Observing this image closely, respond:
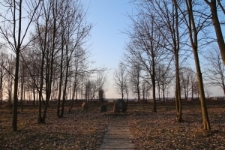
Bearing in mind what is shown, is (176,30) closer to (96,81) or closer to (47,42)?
(47,42)

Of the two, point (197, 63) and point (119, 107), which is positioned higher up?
point (197, 63)

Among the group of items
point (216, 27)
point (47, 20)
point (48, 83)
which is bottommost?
point (48, 83)

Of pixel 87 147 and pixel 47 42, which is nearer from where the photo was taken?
pixel 87 147

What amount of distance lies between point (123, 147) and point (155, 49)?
55.1ft

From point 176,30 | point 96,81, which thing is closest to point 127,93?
point 96,81

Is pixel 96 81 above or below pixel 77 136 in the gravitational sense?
above

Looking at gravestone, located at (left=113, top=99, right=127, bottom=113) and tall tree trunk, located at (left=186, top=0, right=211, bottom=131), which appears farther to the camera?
gravestone, located at (left=113, top=99, right=127, bottom=113)

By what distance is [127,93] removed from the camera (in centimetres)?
5350

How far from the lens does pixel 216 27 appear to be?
7773 millimetres

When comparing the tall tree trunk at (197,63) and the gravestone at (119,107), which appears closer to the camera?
the tall tree trunk at (197,63)

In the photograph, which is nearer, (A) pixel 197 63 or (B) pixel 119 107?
(A) pixel 197 63

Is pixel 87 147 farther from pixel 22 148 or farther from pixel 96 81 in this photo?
pixel 96 81

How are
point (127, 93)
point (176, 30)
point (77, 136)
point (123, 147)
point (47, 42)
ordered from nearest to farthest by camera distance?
point (123, 147) → point (77, 136) → point (176, 30) → point (47, 42) → point (127, 93)

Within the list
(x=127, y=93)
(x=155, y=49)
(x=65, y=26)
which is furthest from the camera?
(x=127, y=93)
